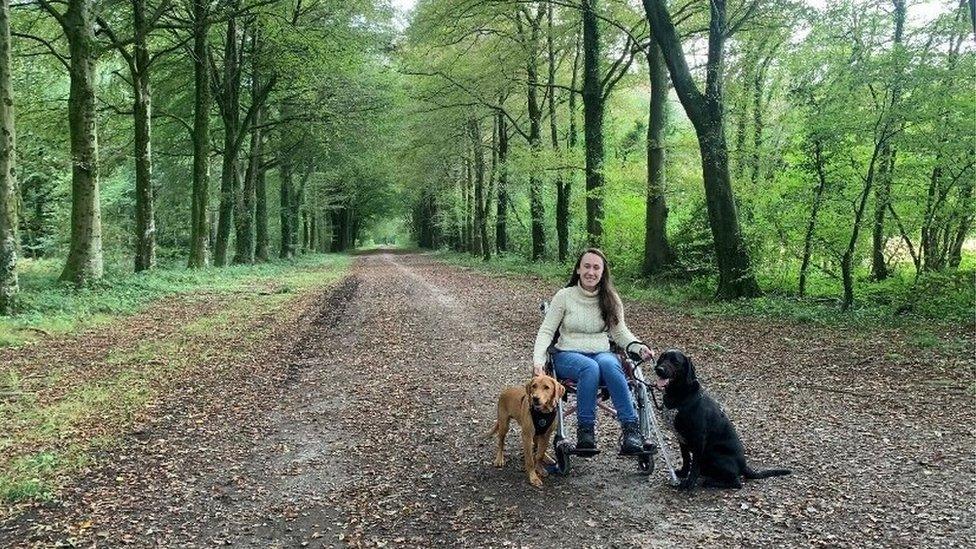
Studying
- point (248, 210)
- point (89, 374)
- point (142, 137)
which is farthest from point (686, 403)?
point (248, 210)

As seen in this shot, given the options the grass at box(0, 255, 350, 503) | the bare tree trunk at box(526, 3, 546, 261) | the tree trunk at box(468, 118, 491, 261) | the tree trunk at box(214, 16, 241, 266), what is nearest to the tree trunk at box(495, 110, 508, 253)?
the tree trunk at box(468, 118, 491, 261)

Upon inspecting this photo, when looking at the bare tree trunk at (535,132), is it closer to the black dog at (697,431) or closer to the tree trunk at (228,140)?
the tree trunk at (228,140)

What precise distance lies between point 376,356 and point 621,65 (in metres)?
14.8

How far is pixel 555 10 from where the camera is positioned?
21.7m

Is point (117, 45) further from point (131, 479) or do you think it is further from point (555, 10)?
point (555, 10)

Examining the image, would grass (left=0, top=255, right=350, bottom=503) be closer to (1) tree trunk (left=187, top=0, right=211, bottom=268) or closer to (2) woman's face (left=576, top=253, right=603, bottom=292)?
(2) woman's face (left=576, top=253, right=603, bottom=292)

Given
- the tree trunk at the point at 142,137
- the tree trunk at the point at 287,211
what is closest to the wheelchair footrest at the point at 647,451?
the tree trunk at the point at 142,137

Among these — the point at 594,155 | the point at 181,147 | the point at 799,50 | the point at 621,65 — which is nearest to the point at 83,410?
the point at 799,50

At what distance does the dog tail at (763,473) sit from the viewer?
4305 millimetres

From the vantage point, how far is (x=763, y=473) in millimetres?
4320

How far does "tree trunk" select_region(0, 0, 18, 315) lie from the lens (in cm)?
1005

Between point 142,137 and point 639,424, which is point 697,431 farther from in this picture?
point 142,137

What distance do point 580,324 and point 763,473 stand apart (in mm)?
1599

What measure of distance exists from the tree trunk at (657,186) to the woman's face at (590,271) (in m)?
11.4
